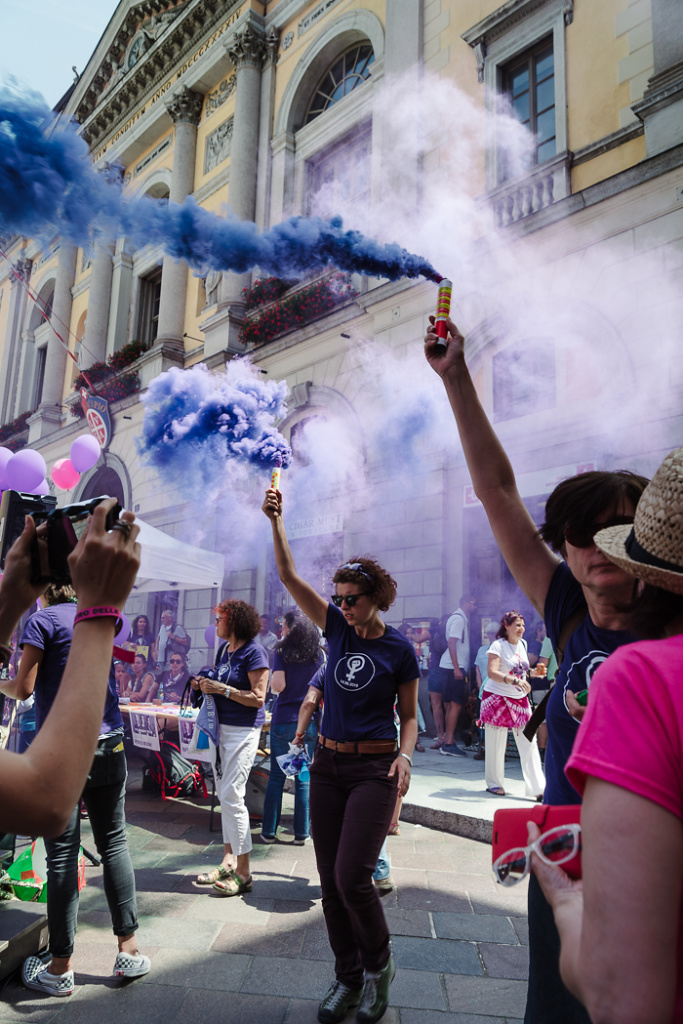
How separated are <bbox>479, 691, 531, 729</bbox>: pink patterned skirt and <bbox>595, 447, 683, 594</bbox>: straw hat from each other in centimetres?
565

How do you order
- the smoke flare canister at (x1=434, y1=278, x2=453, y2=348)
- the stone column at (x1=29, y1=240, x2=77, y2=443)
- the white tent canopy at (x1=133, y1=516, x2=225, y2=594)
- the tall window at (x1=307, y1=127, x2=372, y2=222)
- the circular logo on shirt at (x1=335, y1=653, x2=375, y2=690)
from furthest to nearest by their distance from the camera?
the stone column at (x1=29, y1=240, x2=77, y2=443) < the tall window at (x1=307, y1=127, x2=372, y2=222) < the white tent canopy at (x1=133, y1=516, x2=225, y2=594) < the circular logo on shirt at (x1=335, y1=653, x2=375, y2=690) < the smoke flare canister at (x1=434, y1=278, x2=453, y2=348)

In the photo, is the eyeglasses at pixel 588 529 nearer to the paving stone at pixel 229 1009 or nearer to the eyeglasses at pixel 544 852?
the eyeglasses at pixel 544 852

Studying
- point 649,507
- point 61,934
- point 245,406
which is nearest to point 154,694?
point 245,406

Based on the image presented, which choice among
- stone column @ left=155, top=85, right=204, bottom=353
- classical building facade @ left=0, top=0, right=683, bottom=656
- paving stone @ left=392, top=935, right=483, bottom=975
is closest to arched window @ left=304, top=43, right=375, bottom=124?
classical building facade @ left=0, top=0, right=683, bottom=656

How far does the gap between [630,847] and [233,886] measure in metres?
3.98

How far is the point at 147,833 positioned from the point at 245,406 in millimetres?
6920

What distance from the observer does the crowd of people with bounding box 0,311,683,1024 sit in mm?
756

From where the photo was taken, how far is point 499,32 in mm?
10055

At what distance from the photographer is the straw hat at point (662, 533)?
923mm

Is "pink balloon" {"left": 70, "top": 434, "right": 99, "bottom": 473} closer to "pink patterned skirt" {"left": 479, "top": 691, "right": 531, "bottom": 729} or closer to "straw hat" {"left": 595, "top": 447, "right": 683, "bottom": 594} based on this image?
"pink patterned skirt" {"left": 479, "top": 691, "right": 531, "bottom": 729}

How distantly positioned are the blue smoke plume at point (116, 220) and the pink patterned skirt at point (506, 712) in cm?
393

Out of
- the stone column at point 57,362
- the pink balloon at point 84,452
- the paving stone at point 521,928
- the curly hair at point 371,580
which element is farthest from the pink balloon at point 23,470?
the stone column at point 57,362

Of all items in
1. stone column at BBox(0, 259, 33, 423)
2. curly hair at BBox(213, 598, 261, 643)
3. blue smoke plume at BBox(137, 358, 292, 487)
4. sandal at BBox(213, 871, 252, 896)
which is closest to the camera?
sandal at BBox(213, 871, 252, 896)

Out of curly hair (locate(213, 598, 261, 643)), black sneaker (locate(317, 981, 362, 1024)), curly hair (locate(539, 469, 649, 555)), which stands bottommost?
black sneaker (locate(317, 981, 362, 1024))
